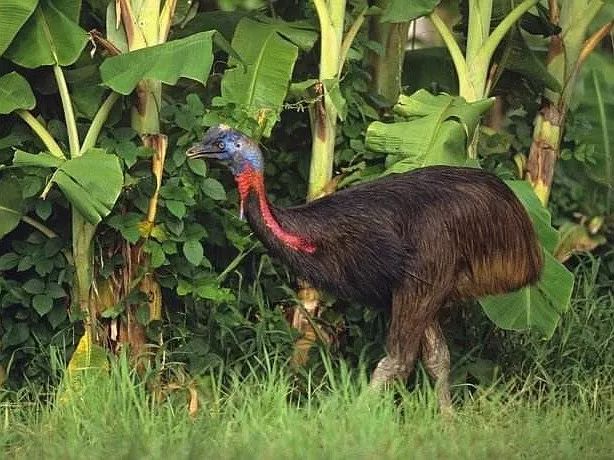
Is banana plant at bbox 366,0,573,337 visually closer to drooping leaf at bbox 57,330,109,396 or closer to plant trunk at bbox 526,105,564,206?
plant trunk at bbox 526,105,564,206

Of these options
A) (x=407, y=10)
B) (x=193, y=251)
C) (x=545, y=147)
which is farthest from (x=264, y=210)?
(x=545, y=147)

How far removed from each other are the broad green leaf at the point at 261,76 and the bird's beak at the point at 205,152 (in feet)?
1.77

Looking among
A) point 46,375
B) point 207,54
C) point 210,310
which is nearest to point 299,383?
point 210,310

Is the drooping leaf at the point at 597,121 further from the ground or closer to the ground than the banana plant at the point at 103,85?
closer to the ground

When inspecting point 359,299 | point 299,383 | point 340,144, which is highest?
point 340,144

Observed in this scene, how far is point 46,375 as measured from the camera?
23.5 ft

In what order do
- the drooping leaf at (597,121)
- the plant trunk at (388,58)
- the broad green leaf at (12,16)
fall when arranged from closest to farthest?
the broad green leaf at (12,16)
the plant trunk at (388,58)
the drooping leaf at (597,121)

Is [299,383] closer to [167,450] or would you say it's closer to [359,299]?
[359,299]

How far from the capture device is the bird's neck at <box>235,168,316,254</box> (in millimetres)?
6449

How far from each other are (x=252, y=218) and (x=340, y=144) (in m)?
1.28

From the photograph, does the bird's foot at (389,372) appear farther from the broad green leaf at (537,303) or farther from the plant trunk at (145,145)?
the plant trunk at (145,145)

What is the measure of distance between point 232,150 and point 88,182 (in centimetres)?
58

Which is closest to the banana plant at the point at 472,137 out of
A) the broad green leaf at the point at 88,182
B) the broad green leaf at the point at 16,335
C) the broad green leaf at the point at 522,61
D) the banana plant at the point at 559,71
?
the broad green leaf at the point at 522,61

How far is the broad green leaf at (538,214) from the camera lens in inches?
279
